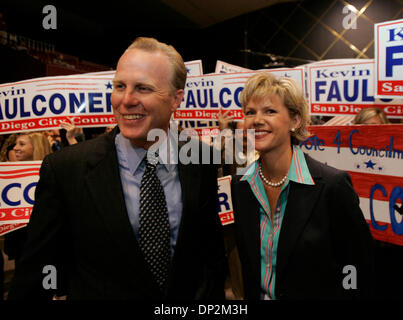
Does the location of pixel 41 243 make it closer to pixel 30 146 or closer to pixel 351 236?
pixel 351 236

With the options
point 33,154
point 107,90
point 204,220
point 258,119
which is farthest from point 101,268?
point 33,154

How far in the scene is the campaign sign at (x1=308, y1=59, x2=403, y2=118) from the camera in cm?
235

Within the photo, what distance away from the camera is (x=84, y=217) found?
1.00m

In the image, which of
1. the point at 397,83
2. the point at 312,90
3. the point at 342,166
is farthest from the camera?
the point at 312,90

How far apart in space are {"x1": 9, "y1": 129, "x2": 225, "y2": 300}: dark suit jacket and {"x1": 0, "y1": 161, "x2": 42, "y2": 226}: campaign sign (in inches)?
40.9

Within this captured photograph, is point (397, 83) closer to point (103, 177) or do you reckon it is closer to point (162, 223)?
point (162, 223)

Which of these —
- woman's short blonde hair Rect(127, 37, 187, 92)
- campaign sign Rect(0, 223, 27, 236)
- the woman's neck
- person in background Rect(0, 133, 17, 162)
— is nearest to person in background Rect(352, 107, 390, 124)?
the woman's neck

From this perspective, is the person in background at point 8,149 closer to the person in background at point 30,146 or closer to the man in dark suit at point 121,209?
the person in background at point 30,146

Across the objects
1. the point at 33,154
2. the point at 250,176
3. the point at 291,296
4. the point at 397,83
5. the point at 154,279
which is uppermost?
the point at 397,83

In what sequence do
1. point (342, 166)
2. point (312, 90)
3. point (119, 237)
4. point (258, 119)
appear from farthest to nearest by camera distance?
point (312, 90), point (342, 166), point (258, 119), point (119, 237)

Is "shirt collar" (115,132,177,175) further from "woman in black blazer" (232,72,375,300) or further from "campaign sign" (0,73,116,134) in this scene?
"campaign sign" (0,73,116,134)

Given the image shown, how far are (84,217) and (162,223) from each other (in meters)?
0.27

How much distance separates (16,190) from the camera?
75.7 inches

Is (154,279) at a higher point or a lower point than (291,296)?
higher
